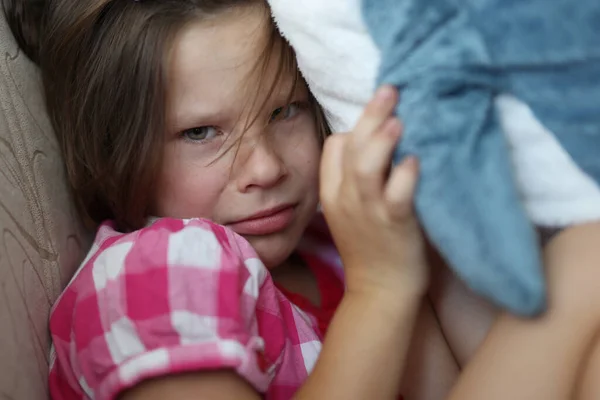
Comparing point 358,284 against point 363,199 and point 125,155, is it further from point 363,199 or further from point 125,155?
point 125,155

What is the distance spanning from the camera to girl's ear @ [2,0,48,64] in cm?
76

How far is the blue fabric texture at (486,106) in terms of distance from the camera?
19.2 inches

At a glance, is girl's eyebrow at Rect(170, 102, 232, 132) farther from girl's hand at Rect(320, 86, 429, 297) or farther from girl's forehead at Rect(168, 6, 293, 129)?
girl's hand at Rect(320, 86, 429, 297)

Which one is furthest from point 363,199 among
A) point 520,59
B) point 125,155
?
point 125,155

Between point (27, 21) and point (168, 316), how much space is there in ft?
1.28

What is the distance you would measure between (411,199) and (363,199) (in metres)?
0.06

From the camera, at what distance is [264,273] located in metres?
0.70

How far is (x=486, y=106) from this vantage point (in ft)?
1.73

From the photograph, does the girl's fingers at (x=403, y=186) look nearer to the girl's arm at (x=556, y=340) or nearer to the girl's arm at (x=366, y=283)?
the girl's arm at (x=366, y=283)

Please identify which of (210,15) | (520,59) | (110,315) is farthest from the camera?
(210,15)

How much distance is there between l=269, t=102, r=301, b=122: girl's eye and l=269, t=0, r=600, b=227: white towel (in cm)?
11

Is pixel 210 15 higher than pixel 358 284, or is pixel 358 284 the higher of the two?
pixel 210 15

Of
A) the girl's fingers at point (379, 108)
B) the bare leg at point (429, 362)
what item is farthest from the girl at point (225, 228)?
the bare leg at point (429, 362)

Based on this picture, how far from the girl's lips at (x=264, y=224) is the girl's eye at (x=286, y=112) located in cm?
Result: 10
